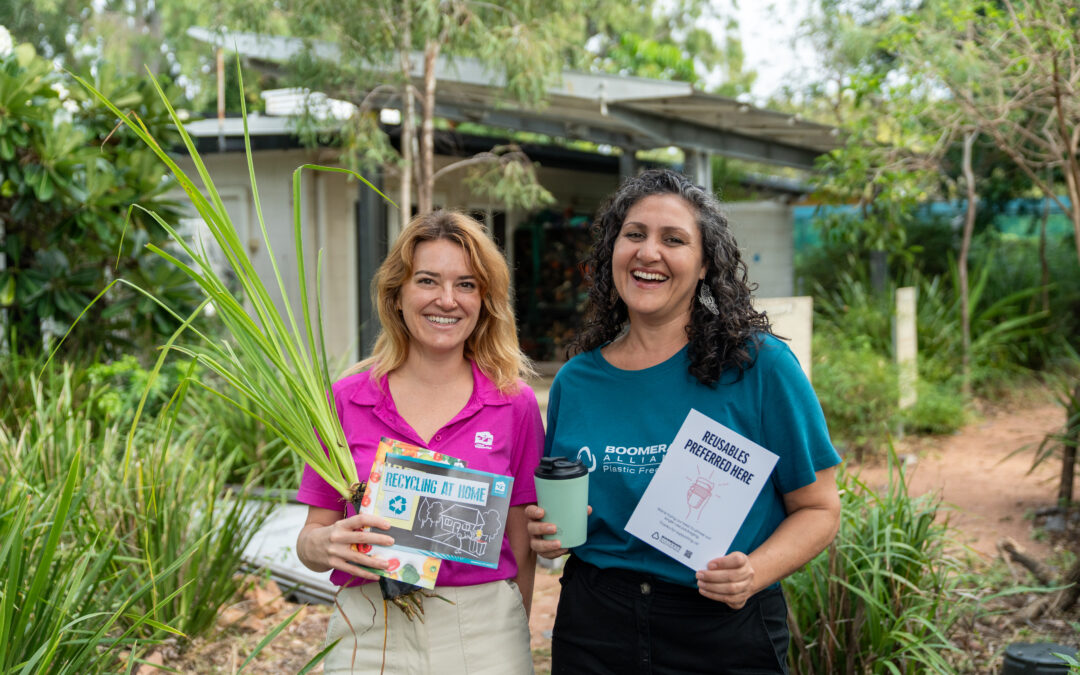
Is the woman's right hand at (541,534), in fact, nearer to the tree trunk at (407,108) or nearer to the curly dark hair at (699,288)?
the curly dark hair at (699,288)

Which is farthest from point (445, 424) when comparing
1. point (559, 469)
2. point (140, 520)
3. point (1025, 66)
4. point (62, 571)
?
point (1025, 66)

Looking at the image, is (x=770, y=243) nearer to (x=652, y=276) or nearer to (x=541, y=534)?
(x=652, y=276)

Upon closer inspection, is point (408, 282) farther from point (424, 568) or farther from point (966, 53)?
point (966, 53)

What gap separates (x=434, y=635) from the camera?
2.06 meters

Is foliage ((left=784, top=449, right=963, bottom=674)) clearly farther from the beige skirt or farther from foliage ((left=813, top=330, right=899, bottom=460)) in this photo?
foliage ((left=813, top=330, right=899, bottom=460))

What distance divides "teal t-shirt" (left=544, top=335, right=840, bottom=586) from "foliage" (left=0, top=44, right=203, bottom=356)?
5.31 meters

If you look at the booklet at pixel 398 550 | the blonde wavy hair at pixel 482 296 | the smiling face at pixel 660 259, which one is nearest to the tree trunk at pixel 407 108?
the blonde wavy hair at pixel 482 296

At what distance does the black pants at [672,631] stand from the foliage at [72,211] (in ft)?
17.6

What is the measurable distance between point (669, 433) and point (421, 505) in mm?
537

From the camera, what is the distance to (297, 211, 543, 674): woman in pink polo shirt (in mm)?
2070

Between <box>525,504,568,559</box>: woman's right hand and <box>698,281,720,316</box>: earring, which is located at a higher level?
<box>698,281,720,316</box>: earring

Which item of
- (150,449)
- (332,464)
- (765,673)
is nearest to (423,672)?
(332,464)

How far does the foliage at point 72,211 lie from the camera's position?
20.2 feet

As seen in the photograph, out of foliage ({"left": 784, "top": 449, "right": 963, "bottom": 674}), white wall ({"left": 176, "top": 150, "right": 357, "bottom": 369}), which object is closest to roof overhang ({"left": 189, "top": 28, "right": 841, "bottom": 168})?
white wall ({"left": 176, "top": 150, "right": 357, "bottom": 369})
